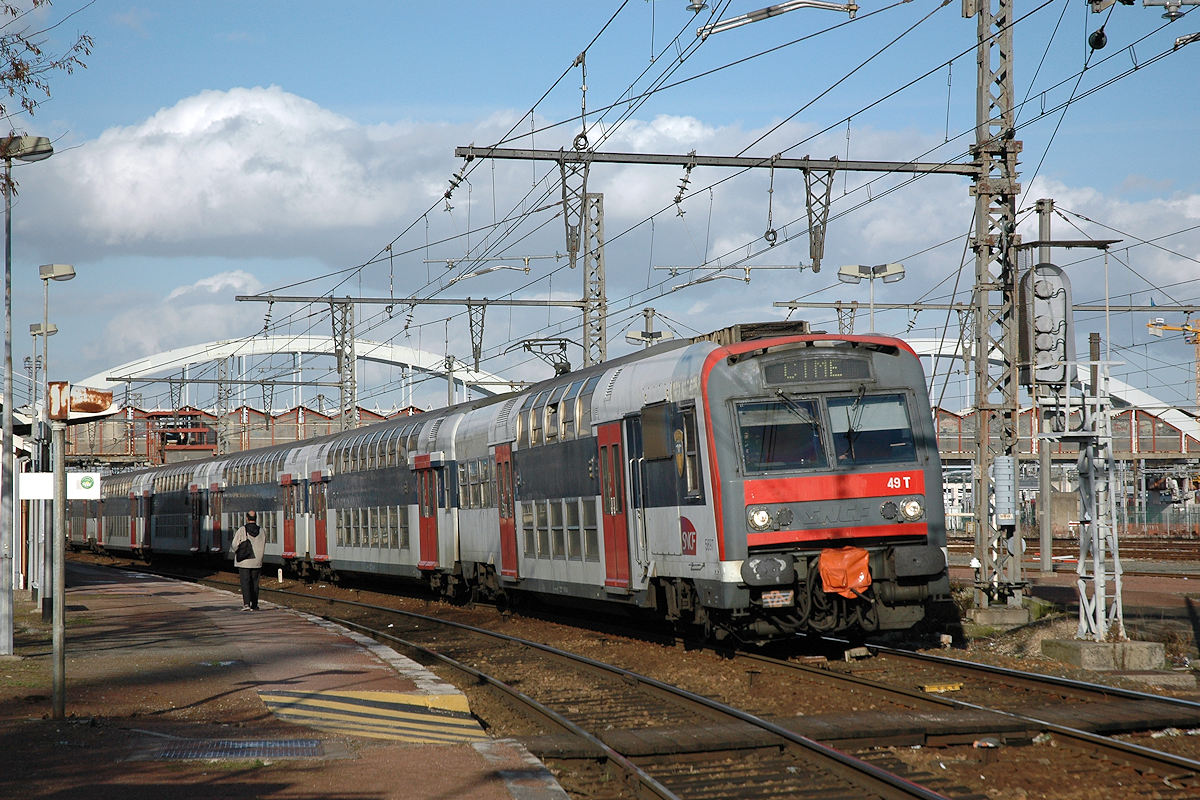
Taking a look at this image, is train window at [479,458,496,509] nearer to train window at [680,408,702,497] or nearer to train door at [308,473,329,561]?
train window at [680,408,702,497]

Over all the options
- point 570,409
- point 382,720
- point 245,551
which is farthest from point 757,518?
point 245,551

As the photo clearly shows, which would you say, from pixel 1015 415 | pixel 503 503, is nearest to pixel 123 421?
pixel 503 503

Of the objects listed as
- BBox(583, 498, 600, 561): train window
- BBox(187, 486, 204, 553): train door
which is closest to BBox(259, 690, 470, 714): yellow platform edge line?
BBox(583, 498, 600, 561): train window

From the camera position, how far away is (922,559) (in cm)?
1386

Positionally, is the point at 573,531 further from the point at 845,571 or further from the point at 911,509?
the point at 911,509

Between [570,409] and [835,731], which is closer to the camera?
[835,731]

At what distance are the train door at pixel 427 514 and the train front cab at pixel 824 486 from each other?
1211 cm

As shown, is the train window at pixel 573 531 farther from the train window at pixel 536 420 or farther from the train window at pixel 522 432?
the train window at pixel 522 432

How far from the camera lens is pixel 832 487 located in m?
13.8

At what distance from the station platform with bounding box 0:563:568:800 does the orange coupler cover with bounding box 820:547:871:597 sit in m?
3.91

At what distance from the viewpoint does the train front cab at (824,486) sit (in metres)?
13.6

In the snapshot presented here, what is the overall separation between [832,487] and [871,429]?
2.84 ft

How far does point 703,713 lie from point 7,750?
552cm

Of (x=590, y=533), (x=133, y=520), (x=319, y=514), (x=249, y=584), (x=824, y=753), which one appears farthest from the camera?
(x=133, y=520)
